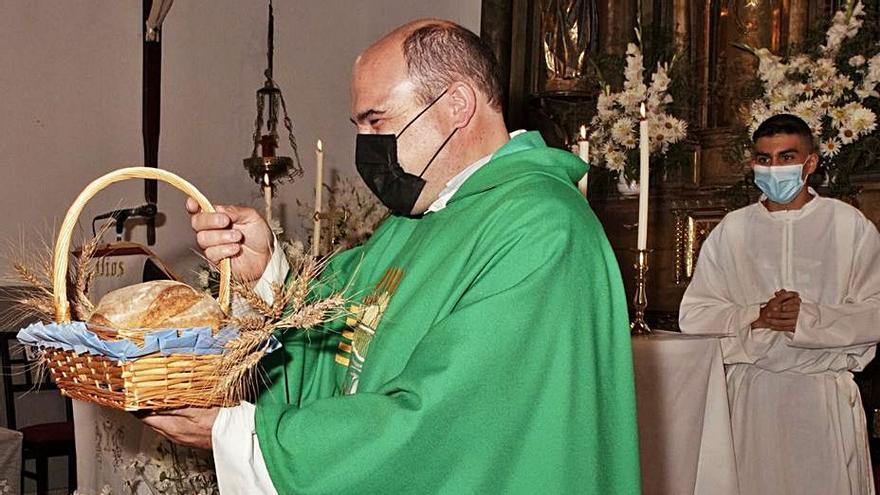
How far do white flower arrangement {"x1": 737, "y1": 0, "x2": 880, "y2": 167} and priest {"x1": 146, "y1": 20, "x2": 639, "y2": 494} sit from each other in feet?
10.9

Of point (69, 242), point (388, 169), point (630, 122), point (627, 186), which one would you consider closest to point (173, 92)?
point (627, 186)

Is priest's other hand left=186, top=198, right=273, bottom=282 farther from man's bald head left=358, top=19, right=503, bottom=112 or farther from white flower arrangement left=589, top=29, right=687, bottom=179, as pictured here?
white flower arrangement left=589, top=29, right=687, bottom=179

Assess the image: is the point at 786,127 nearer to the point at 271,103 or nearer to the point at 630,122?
the point at 630,122

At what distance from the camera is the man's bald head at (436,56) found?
2316 mm

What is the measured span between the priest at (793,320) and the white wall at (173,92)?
3484 millimetres

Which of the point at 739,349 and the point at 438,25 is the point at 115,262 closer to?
the point at 438,25

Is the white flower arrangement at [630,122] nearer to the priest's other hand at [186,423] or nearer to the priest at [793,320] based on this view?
the priest at [793,320]

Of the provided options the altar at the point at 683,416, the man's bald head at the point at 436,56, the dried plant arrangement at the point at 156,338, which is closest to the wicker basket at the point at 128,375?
the dried plant arrangement at the point at 156,338

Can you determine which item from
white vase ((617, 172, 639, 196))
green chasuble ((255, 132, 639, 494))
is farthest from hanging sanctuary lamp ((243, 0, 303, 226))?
green chasuble ((255, 132, 639, 494))

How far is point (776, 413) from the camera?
5105 mm

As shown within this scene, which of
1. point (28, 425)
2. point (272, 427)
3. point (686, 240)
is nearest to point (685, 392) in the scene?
point (272, 427)

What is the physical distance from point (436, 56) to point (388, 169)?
0.26m

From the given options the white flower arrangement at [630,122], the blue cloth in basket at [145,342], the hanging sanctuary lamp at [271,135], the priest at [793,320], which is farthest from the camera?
the hanging sanctuary lamp at [271,135]

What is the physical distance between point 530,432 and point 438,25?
0.90 meters
